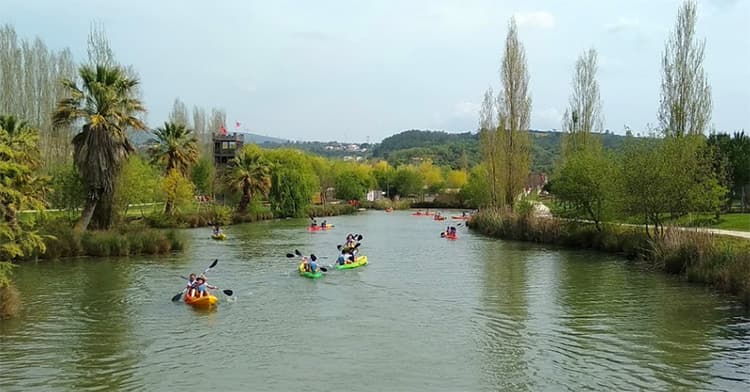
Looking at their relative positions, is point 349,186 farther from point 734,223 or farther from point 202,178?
point 734,223

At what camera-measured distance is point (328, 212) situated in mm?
76875

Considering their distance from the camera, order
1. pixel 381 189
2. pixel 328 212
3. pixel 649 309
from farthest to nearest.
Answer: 1. pixel 381 189
2. pixel 328 212
3. pixel 649 309

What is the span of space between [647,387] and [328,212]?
65762mm

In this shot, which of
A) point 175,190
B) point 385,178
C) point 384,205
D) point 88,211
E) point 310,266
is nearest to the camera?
point 310,266

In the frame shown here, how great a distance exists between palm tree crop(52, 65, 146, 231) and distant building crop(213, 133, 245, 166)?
6118 cm

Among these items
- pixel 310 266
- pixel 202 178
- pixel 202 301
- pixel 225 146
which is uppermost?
pixel 225 146

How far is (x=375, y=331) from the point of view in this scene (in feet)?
53.5

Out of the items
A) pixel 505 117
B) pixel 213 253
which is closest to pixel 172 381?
pixel 213 253

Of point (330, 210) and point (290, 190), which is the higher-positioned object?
point (290, 190)

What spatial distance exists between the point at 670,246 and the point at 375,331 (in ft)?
49.8

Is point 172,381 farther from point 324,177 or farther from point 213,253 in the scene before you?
point 324,177

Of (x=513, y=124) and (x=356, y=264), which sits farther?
(x=513, y=124)

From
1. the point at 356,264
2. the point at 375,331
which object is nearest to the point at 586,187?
the point at 356,264

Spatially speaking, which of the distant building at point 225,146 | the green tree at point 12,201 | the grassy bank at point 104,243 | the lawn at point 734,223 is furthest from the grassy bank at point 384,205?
the green tree at point 12,201
